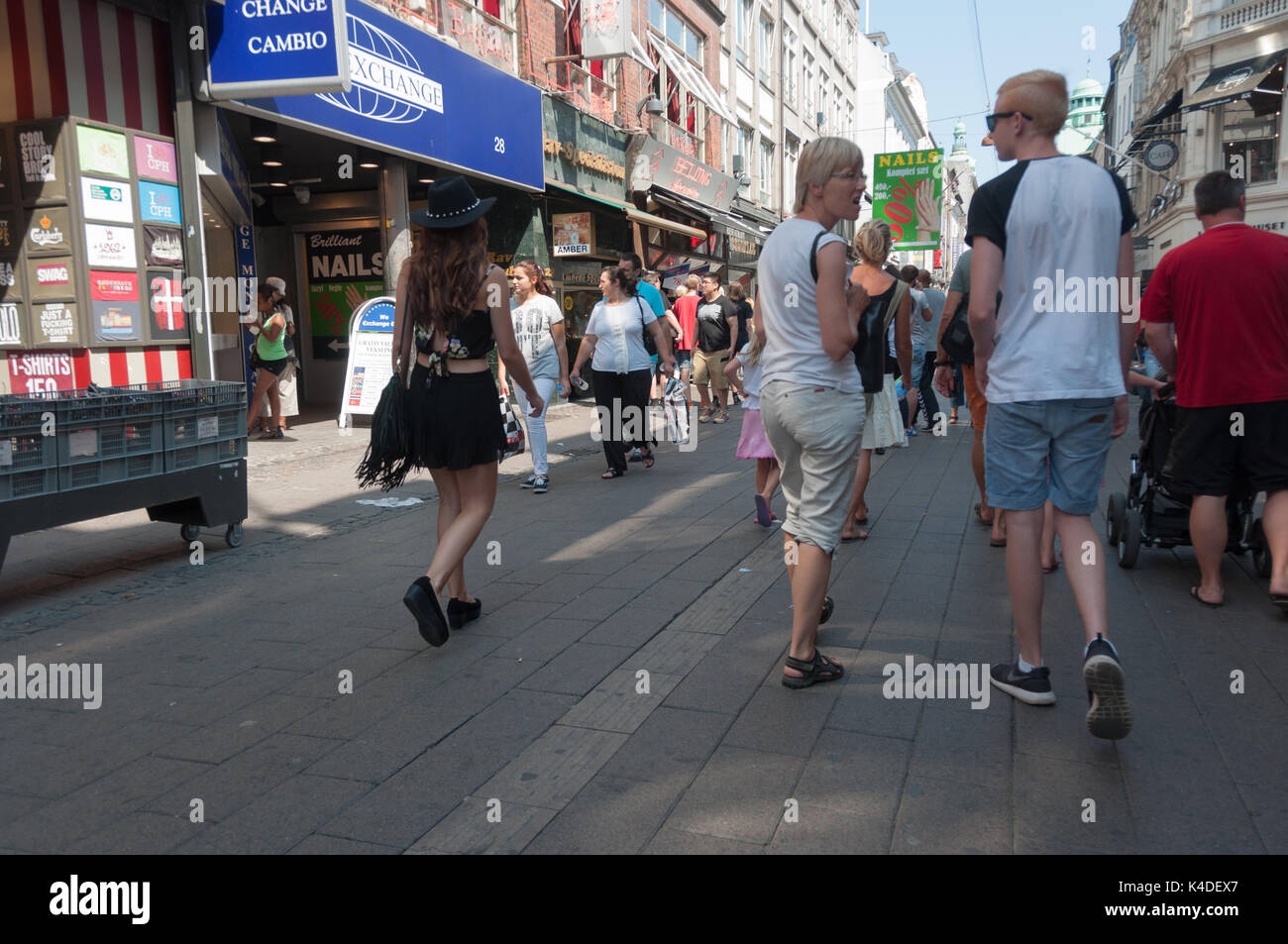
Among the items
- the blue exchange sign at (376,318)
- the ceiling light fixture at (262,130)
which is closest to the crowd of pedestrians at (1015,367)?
the blue exchange sign at (376,318)

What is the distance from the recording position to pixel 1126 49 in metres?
52.6

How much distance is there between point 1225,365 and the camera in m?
4.62

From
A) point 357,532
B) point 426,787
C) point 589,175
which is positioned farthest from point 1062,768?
point 589,175

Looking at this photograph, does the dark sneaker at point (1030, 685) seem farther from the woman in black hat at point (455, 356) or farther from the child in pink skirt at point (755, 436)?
the child in pink skirt at point (755, 436)

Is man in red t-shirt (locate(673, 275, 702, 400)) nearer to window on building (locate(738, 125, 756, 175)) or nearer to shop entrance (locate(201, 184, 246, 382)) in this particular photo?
shop entrance (locate(201, 184, 246, 382))

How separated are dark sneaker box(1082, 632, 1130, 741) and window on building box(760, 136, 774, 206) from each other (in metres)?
29.8

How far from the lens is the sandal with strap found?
12.1 feet

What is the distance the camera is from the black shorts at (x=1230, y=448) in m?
4.56

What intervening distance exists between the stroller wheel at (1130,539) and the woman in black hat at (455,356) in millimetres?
3401

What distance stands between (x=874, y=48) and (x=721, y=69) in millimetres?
30632

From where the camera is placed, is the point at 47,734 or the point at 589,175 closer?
the point at 47,734

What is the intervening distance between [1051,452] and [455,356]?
7.96ft
